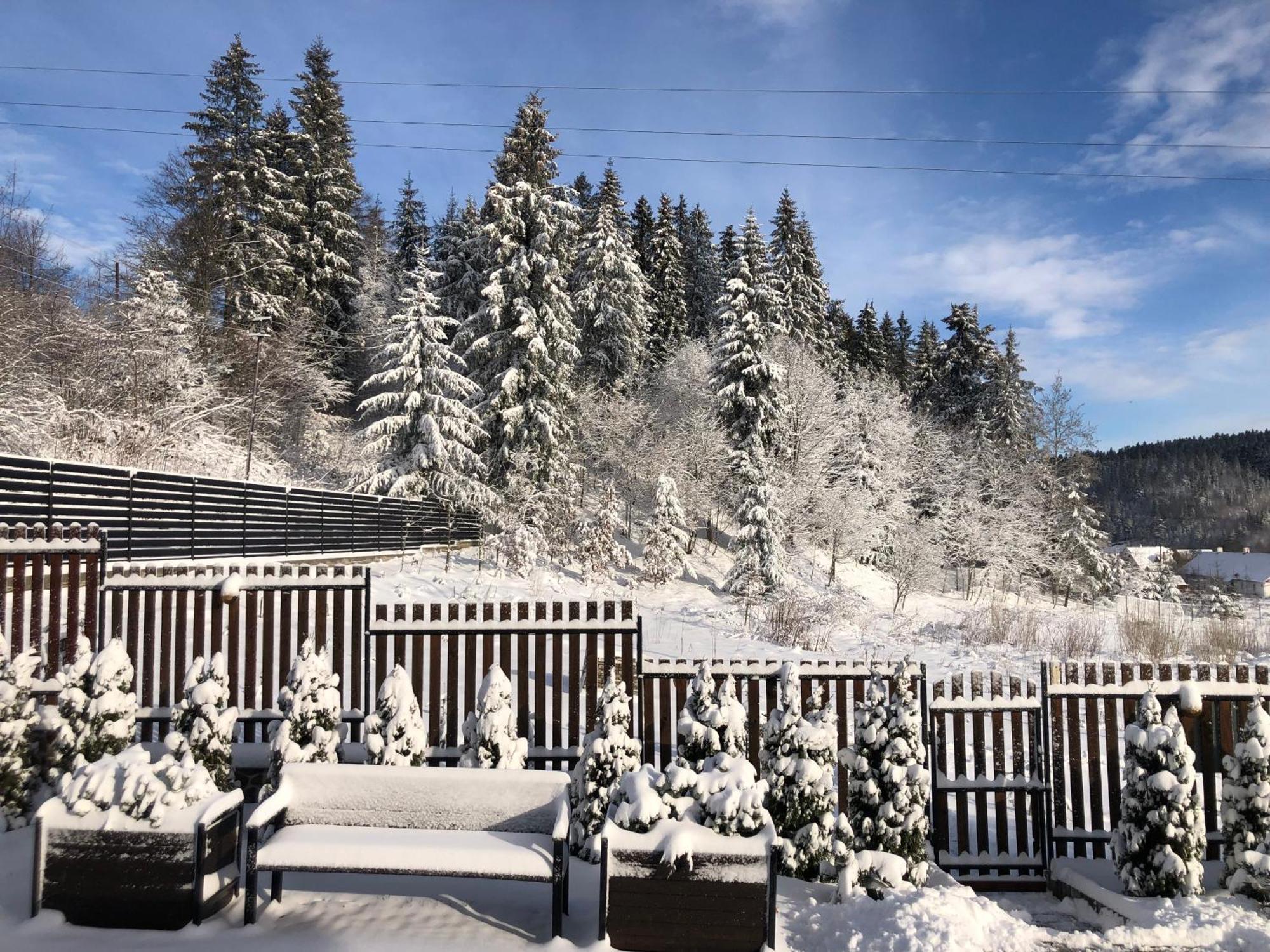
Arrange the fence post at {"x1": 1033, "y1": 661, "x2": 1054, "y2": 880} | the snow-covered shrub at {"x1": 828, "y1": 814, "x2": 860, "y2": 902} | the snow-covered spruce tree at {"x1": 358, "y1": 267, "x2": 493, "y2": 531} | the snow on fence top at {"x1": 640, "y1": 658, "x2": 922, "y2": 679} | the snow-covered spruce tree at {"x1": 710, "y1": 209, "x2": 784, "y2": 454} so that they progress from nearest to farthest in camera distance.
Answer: the snow-covered shrub at {"x1": 828, "y1": 814, "x2": 860, "y2": 902}
the fence post at {"x1": 1033, "y1": 661, "x2": 1054, "y2": 880}
the snow on fence top at {"x1": 640, "y1": 658, "x2": 922, "y2": 679}
the snow-covered spruce tree at {"x1": 358, "y1": 267, "x2": 493, "y2": 531}
the snow-covered spruce tree at {"x1": 710, "y1": 209, "x2": 784, "y2": 454}

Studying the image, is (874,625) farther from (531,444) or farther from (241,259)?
(241,259)

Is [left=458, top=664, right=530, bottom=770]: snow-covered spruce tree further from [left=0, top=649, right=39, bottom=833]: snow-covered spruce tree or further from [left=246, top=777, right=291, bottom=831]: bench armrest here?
[left=0, top=649, right=39, bottom=833]: snow-covered spruce tree

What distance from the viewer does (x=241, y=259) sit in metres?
28.4

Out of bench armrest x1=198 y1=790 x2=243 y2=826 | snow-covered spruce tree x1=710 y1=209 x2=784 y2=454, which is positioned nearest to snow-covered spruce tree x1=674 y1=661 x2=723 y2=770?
bench armrest x1=198 y1=790 x2=243 y2=826

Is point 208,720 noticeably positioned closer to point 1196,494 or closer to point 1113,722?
point 1113,722

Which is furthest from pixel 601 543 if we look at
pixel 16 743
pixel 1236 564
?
pixel 1236 564

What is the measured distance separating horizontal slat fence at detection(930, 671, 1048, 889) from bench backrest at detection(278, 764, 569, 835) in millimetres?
3447

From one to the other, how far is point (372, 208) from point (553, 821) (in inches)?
1761

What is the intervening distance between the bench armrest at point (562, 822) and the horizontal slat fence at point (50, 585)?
4.67m

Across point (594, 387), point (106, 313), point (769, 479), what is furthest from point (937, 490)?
point (106, 313)

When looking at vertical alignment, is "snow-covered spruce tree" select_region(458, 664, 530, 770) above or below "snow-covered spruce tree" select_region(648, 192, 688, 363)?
below

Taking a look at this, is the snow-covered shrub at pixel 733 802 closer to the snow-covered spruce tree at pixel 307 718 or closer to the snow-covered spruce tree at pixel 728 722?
the snow-covered spruce tree at pixel 728 722

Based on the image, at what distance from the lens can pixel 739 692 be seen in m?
6.41

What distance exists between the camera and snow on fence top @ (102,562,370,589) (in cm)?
650
